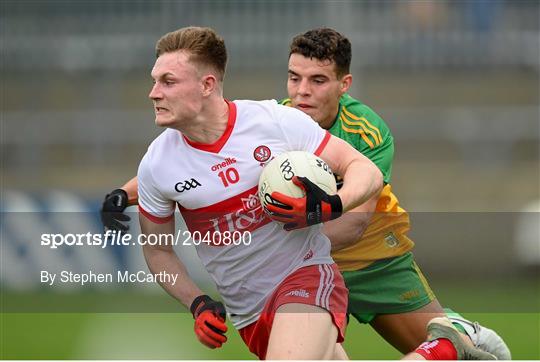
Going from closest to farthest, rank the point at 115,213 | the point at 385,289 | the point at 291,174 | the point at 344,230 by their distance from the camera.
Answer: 1. the point at 291,174
2. the point at 115,213
3. the point at 344,230
4. the point at 385,289

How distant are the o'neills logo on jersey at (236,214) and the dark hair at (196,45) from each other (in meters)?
0.61

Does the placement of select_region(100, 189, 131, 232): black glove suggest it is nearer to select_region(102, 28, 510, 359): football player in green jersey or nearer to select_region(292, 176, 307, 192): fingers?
select_region(102, 28, 510, 359): football player in green jersey

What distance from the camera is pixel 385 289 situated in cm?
660

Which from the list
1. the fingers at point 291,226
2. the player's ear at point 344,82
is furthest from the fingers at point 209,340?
the player's ear at point 344,82

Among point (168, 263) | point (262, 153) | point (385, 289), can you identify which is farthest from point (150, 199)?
point (385, 289)

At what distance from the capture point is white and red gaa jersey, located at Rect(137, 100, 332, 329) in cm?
532

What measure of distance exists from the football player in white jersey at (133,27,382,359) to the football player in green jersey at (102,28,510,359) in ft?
1.87

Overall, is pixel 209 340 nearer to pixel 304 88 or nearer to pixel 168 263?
pixel 168 263

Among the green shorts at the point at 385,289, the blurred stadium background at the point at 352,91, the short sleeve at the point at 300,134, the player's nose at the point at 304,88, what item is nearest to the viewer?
the short sleeve at the point at 300,134

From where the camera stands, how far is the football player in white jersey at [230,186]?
525 cm

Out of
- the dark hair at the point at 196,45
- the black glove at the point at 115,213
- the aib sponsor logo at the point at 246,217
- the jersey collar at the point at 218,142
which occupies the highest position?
the dark hair at the point at 196,45

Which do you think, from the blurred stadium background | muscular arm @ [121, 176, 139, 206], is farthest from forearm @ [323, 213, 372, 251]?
the blurred stadium background

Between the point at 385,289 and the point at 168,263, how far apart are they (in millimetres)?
1590

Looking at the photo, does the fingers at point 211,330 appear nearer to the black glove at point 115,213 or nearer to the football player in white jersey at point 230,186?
the football player in white jersey at point 230,186
